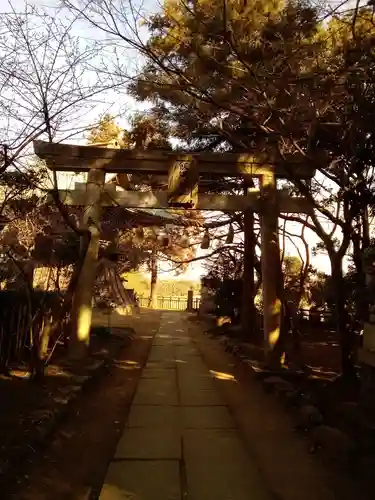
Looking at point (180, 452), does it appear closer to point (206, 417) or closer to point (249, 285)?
point (206, 417)

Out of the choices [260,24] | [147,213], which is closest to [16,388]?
[260,24]

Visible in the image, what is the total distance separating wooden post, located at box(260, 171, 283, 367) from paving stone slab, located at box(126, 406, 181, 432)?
3.01 m

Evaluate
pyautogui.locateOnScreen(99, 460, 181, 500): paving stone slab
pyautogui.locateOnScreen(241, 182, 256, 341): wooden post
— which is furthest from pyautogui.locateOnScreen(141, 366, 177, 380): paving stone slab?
pyautogui.locateOnScreen(99, 460, 181, 500): paving stone slab

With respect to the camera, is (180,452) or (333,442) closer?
(333,442)

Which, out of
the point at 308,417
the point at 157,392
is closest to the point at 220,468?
the point at 308,417

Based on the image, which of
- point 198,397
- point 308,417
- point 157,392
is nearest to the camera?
point 308,417

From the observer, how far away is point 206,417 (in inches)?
266

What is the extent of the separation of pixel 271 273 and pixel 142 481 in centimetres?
614

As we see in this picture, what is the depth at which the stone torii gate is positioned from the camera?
32.7 feet

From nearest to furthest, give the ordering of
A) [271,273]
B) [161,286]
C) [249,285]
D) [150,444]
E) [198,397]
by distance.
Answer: [150,444]
[198,397]
[271,273]
[249,285]
[161,286]

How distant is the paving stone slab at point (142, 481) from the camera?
4047 mm

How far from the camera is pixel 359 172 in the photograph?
22.1ft

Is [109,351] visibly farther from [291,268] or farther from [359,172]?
[291,268]

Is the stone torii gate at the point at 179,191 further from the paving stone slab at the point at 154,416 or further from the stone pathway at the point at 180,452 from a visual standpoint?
the paving stone slab at the point at 154,416
